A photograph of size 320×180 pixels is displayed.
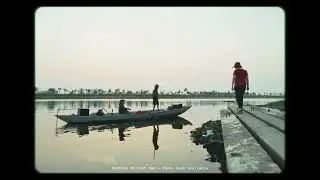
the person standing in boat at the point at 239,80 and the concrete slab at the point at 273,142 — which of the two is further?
the person standing in boat at the point at 239,80

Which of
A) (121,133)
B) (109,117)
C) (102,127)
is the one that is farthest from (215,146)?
(102,127)

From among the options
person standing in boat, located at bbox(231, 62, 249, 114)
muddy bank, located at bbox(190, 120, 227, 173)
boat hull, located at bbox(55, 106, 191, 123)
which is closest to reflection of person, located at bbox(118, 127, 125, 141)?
boat hull, located at bbox(55, 106, 191, 123)

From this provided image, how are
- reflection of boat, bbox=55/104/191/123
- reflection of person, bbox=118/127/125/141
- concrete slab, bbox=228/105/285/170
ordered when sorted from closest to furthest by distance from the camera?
1. concrete slab, bbox=228/105/285/170
2. reflection of person, bbox=118/127/125/141
3. reflection of boat, bbox=55/104/191/123

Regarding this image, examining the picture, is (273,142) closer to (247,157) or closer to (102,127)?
(247,157)

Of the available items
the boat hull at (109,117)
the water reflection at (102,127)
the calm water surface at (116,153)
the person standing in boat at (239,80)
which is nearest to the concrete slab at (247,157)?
the calm water surface at (116,153)

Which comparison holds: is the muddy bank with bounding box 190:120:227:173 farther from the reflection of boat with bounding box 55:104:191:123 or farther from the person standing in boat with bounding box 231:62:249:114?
the reflection of boat with bounding box 55:104:191:123

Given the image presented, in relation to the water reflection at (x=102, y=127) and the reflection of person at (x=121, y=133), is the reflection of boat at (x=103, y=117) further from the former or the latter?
the reflection of person at (x=121, y=133)

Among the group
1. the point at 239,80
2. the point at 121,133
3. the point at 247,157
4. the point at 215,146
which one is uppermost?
the point at 239,80

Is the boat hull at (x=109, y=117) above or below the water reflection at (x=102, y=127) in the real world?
above

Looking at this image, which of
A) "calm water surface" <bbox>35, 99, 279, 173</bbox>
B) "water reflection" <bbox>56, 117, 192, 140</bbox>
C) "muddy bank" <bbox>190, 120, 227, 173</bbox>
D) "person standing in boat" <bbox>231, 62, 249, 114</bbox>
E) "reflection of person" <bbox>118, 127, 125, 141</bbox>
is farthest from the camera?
"water reflection" <bbox>56, 117, 192, 140</bbox>

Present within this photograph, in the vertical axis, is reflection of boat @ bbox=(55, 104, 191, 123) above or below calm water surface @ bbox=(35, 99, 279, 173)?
above

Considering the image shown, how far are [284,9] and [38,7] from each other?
375cm
